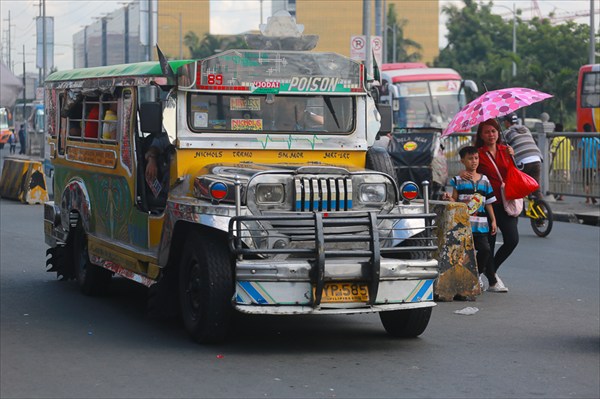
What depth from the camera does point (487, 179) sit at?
39.4 feet

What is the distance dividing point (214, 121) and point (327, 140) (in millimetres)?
1036

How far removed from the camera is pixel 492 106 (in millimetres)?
11703


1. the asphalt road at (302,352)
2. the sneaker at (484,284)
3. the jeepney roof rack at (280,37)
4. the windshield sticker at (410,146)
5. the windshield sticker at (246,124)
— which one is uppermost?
the jeepney roof rack at (280,37)

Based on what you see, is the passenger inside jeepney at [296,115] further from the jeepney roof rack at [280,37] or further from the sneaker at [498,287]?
the sneaker at [498,287]

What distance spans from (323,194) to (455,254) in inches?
118

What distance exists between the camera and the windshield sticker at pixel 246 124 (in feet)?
33.7

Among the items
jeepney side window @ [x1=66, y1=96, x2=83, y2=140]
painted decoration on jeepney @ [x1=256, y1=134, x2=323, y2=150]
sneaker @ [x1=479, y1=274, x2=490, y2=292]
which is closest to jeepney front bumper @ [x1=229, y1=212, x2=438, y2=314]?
painted decoration on jeepney @ [x1=256, y1=134, x2=323, y2=150]

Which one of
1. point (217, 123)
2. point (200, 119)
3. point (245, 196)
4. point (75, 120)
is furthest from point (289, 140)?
point (75, 120)

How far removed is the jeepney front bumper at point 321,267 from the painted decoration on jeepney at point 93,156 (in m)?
2.76

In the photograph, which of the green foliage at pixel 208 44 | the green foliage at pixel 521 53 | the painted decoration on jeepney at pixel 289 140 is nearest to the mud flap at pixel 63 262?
the painted decoration on jeepney at pixel 289 140

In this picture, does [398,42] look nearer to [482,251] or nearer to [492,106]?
[482,251]

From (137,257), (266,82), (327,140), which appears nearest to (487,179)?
(327,140)

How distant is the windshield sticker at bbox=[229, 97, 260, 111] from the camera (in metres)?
10.2

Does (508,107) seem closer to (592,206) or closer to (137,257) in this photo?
(137,257)
